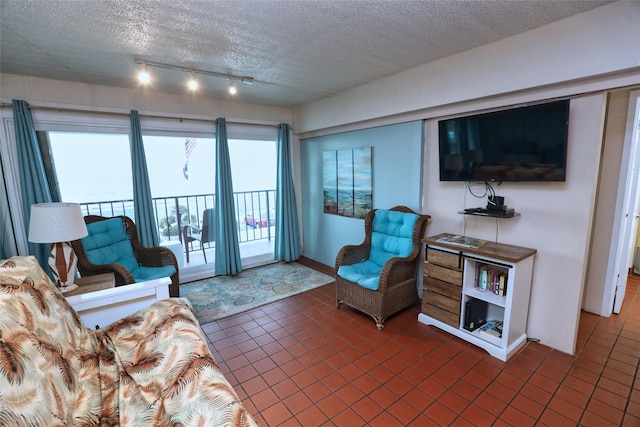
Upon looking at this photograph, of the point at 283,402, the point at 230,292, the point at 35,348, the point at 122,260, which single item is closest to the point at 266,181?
the point at 230,292

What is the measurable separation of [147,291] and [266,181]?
327cm

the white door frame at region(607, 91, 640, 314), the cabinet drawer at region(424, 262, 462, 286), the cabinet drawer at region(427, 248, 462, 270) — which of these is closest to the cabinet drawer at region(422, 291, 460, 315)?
the cabinet drawer at region(424, 262, 462, 286)

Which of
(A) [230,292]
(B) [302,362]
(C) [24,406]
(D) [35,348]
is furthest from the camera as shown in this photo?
(A) [230,292]

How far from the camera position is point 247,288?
12.5ft

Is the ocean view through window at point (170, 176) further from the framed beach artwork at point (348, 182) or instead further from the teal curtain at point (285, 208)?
the framed beach artwork at point (348, 182)

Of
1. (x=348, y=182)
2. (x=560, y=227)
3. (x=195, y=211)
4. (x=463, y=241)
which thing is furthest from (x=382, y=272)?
(x=195, y=211)

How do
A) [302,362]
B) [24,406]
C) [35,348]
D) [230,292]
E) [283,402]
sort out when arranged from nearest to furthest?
1. [24,406]
2. [35,348]
3. [283,402]
4. [302,362]
5. [230,292]

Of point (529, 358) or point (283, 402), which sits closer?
point (283, 402)

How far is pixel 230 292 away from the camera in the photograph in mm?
3701

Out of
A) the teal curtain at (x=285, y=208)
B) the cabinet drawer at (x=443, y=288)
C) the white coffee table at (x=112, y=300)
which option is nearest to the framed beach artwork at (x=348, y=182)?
the teal curtain at (x=285, y=208)

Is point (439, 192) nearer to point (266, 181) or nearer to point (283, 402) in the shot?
point (283, 402)

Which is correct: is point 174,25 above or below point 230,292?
above

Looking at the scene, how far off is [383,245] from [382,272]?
591mm

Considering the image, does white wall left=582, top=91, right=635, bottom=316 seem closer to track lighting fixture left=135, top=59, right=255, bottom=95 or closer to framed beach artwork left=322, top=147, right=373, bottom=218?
framed beach artwork left=322, top=147, right=373, bottom=218
